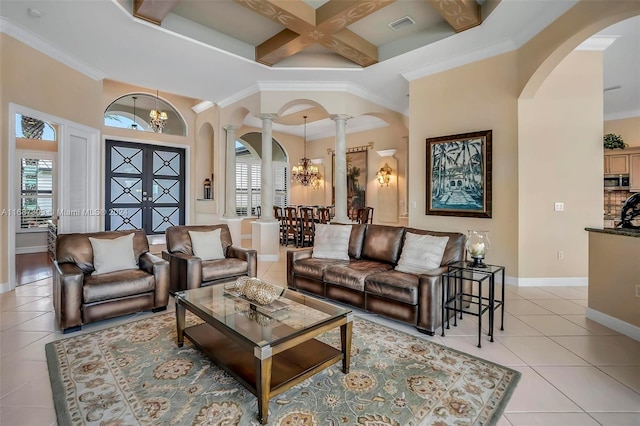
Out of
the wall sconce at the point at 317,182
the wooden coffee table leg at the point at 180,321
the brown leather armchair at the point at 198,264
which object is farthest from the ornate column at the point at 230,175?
the wooden coffee table leg at the point at 180,321

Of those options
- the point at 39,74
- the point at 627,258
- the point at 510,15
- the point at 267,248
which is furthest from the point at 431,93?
the point at 39,74

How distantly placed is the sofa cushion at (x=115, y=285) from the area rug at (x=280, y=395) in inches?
17.0

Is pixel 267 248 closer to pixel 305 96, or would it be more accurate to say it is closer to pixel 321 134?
pixel 305 96

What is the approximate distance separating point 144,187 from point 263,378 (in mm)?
7779

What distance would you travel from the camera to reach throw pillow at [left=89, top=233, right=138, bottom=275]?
335 centimetres

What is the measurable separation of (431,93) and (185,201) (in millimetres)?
6672

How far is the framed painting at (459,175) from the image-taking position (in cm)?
459

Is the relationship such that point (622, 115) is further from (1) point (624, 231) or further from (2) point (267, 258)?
(2) point (267, 258)

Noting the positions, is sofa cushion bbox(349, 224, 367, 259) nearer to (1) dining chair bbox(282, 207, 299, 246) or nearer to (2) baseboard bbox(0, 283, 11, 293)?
(1) dining chair bbox(282, 207, 299, 246)

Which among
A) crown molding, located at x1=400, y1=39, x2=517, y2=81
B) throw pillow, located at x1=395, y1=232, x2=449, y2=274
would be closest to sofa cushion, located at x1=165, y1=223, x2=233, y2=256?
throw pillow, located at x1=395, y1=232, x2=449, y2=274

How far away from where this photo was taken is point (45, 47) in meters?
4.48

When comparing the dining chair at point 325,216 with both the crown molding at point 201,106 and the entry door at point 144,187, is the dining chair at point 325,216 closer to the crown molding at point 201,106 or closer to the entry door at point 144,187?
the crown molding at point 201,106

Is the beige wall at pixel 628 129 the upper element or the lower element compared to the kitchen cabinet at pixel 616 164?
upper

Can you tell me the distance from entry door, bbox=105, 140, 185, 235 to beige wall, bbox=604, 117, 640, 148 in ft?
35.7
